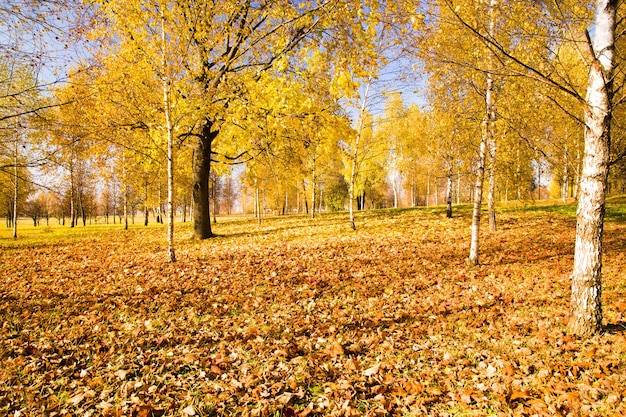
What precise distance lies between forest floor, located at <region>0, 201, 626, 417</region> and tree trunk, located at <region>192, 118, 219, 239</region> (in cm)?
421

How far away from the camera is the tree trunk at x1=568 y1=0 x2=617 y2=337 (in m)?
4.01

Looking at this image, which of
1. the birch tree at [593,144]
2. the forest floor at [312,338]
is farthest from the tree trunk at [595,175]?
the forest floor at [312,338]

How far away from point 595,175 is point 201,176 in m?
12.5

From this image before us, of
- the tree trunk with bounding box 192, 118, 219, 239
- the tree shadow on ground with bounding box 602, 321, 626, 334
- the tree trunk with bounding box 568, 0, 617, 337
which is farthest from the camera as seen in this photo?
the tree trunk with bounding box 192, 118, 219, 239

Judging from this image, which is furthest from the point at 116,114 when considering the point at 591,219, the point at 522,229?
the point at 522,229

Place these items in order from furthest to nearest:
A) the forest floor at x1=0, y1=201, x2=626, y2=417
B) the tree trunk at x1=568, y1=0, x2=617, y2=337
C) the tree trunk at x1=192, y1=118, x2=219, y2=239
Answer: the tree trunk at x1=192, y1=118, x2=219, y2=239 → the tree trunk at x1=568, y1=0, x2=617, y2=337 → the forest floor at x1=0, y1=201, x2=626, y2=417

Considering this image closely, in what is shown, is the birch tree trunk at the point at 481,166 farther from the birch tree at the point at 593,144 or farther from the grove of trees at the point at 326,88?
the birch tree at the point at 593,144

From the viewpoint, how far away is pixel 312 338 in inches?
188

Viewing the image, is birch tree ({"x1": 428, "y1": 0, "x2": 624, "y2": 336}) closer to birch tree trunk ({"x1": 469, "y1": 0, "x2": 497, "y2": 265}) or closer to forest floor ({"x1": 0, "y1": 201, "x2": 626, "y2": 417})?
forest floor ({"x1": 0, "y1": 201, "x2": 626, "y2": 417})

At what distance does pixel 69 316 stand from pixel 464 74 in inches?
369

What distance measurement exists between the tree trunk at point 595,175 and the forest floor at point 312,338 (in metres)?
0.57

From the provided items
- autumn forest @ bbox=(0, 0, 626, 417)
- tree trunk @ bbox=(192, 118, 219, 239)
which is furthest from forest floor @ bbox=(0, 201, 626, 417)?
tree trunk @ bbox=(192, 118, 219, 239)

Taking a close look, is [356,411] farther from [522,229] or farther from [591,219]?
[522,229]

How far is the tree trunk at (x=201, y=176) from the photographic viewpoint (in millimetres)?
13180
